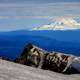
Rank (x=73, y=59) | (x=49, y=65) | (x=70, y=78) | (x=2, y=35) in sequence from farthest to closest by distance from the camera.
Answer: (x=2, y=35) → (x=49, y=65) → (x=73, y=59) → (x=70, y=78)

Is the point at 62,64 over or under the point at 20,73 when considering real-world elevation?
under

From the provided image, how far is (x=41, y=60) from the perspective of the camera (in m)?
5.33

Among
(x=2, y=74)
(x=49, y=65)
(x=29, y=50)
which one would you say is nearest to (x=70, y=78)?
(x=2, y=74)

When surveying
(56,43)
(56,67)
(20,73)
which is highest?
(20,73)

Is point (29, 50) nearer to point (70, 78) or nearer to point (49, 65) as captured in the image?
point (49, 65)

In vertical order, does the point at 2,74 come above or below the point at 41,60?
above

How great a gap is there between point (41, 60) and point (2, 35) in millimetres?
5866

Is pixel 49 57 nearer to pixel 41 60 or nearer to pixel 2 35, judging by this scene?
pixel 41 60

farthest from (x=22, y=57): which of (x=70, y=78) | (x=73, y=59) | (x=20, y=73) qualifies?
(x=20, y=73)

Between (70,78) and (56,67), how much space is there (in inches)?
61.5

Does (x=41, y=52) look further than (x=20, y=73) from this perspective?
Yes

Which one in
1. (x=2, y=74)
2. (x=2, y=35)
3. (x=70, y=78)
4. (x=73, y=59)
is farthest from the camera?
(x=2, y=35)

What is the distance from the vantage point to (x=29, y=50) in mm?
5621

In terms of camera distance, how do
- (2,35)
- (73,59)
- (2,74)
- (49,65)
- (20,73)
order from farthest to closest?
(2,35) < (49,65) < (73,59) < (20,73) < (2,74)
